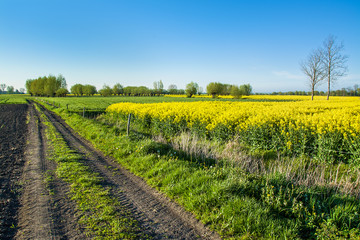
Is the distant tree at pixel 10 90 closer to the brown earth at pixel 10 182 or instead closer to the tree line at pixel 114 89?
the tree line at pixel 114 89

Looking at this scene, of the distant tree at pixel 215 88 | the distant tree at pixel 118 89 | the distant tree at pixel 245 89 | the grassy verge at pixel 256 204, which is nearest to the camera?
the grassy verge at pixel 256 204

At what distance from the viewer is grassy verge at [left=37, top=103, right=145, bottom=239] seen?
3396 millimetres

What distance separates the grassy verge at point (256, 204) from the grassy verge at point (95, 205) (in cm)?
123

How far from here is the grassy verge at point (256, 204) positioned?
130 inches

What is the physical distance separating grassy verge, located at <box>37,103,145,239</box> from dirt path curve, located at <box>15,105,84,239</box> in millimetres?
207

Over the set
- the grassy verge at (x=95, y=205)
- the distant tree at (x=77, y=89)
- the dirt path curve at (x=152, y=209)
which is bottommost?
the dirt path curve at (x=152, y=209)

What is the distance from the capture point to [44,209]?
402cm

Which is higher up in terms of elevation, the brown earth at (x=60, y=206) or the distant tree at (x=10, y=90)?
the distant tree at (x=10, y=90)

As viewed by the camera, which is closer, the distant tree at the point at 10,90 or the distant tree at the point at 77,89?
the distant tree at the point at 77,89

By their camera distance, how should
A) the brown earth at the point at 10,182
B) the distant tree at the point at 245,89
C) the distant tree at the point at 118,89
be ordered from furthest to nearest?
the distant tree at the point at 118,89, the distant tree at the point at 245,89, the brown earth at the point at 10,182

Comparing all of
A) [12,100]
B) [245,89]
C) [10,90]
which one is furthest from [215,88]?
[10,90]

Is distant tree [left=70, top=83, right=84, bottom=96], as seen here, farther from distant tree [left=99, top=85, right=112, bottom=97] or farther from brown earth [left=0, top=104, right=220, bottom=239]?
brown earth [left=0, top=104, right=220, bottom=239]

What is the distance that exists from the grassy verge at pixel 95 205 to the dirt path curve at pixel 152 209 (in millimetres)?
218

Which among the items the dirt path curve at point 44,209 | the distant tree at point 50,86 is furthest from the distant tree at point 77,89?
the dirt path curve at point 44,209
